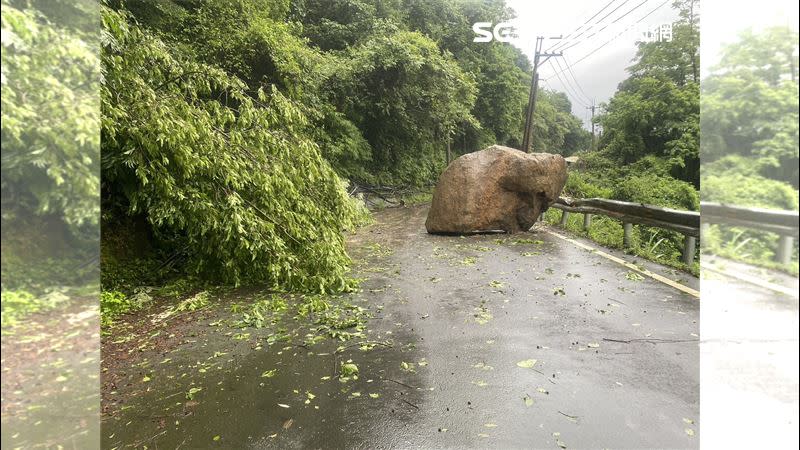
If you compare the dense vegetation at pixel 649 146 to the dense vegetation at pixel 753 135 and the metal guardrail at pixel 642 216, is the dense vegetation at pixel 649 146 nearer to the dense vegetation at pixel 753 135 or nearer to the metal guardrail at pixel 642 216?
the metal guardrail at pixel 642 216

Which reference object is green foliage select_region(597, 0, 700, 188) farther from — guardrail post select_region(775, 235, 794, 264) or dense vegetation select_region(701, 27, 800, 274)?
guardrail post select_region(775, 235, 794, 264)

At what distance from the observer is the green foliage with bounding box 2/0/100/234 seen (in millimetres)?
794

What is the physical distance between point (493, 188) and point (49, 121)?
21.0ft

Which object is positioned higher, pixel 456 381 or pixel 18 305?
pixel 18 305

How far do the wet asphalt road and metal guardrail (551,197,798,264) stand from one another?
0.78m

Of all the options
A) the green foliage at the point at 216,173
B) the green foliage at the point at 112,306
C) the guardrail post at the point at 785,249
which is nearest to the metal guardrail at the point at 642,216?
the green foliage at the point at 216,173

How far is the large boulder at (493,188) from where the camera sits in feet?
22.6

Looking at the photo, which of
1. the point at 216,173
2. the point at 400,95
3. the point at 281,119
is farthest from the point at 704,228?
the point at 400,95

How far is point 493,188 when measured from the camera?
6.89m

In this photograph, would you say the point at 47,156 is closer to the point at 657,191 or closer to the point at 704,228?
the point at 704,228

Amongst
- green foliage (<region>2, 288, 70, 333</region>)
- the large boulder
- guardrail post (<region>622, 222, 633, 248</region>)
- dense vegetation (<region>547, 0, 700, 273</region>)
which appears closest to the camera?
green foliage (<region>2, 288, 70, 333</region>)

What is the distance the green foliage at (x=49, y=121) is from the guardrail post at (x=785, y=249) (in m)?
1.39

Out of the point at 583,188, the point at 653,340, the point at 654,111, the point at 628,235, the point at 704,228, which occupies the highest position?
the point at 654,111

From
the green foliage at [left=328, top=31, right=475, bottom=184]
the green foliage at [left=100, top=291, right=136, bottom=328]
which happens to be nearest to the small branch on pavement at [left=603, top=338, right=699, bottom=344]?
the green foliage at [left=100, top=291, right=136, bottom=328]
